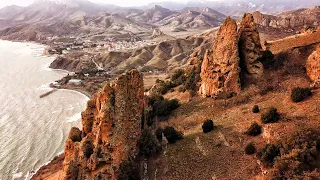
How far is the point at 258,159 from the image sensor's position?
29.7 metres

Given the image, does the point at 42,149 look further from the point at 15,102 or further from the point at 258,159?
the point at 258,159

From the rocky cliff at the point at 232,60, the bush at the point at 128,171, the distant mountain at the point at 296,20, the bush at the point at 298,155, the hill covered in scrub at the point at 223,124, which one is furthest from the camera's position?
the distant mountain at the point at 296,20

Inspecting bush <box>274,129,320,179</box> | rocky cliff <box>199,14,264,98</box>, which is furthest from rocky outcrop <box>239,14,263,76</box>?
bush <box>274,129,320,179</box>

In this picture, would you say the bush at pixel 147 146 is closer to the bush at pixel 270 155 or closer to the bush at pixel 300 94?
the bush at pixel 270 155

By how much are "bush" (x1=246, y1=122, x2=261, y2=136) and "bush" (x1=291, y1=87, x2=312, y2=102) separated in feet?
18.4

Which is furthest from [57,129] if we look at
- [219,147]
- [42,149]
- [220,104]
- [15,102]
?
[219,147]

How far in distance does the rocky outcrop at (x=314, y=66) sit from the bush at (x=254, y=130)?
410 inches

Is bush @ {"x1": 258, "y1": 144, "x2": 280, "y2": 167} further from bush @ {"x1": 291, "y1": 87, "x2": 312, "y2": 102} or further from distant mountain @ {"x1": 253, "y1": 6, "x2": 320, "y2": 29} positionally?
distant mountain @ {"x1": 253, "y1": 6, "x2": 320, "y2": 29}

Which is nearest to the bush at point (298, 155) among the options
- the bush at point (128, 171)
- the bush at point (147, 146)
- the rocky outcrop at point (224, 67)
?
the bush at point (128, 171)

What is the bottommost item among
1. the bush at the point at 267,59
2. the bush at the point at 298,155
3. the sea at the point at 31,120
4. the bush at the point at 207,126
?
the sea at the point at 31,120

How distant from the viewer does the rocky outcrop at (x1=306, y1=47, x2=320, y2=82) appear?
38.9 m

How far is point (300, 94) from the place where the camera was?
118 feet

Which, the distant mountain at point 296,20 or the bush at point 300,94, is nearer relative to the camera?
the bush at point 300,94

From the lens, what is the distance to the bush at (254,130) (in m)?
33.8
